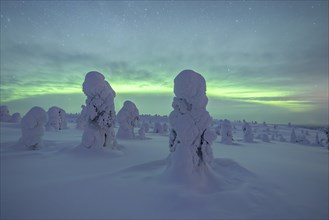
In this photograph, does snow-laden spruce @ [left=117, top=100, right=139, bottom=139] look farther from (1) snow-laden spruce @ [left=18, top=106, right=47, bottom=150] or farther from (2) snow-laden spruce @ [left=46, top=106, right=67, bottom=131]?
(2) snow-laden spruce @ [left=46, top=106, right=67, bottom=131]

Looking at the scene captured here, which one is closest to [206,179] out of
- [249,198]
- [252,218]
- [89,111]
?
[249,198]

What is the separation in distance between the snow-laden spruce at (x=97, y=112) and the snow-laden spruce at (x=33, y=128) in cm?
352

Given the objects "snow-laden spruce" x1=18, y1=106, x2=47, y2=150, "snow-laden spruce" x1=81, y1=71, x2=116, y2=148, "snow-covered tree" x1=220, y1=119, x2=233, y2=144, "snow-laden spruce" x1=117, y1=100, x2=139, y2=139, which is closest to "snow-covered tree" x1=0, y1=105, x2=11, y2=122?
"snow-laden spruce" x1=117, y1=100, x2=139, y2=139

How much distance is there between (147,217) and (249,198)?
13.8 ft

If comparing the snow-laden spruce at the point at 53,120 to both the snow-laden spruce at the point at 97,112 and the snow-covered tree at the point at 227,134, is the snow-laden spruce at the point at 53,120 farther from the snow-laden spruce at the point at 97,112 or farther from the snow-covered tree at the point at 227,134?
the snow-covered tree at the point at 227,134

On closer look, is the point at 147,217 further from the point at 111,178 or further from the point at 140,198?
the point at 111,178

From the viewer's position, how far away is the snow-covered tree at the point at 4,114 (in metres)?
47.3

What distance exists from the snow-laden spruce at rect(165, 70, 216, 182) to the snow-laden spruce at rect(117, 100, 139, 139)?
2082 cm

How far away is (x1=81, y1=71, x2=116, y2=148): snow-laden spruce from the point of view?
1692 cm

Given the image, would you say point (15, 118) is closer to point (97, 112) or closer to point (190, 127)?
point (97, 112)

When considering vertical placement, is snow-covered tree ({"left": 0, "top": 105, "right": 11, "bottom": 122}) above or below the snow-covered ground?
above

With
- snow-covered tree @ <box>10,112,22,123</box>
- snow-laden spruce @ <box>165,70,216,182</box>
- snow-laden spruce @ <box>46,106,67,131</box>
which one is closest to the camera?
snow-laden spruce @ <box>165,70,216,182</box>

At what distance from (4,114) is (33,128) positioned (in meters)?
40.5

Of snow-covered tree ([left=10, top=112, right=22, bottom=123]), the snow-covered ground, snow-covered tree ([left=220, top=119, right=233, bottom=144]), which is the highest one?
snow-covered tree ([left=10, top=112, right=22, bottom=123])
